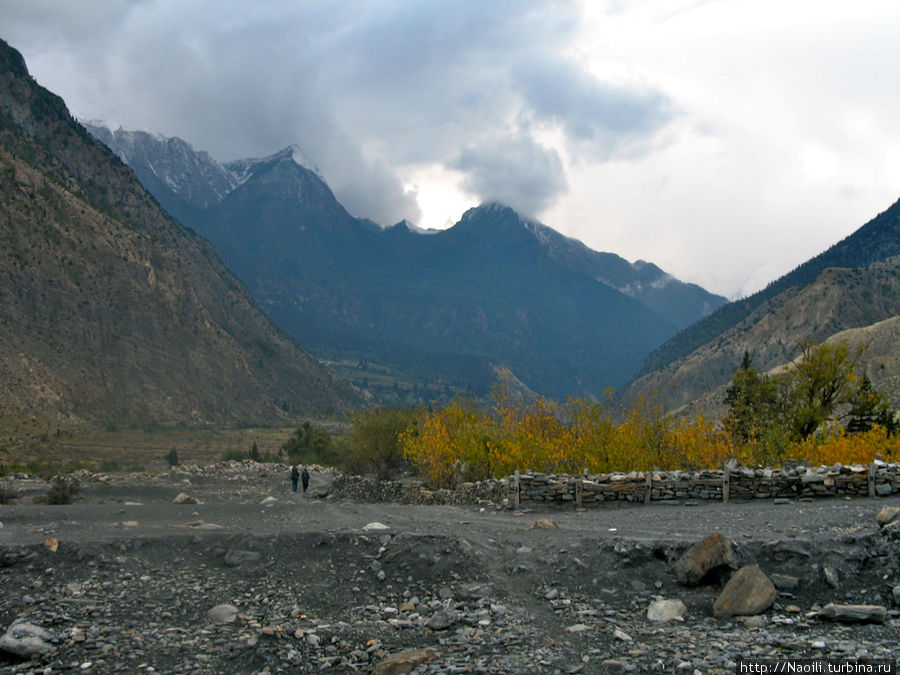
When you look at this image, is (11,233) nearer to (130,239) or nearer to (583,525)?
(130,239)

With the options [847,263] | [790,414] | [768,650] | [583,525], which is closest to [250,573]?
[583,525]

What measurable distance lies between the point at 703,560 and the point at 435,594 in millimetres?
5234

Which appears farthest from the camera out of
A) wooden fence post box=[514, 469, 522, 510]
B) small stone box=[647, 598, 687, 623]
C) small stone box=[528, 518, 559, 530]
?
wooden fence post box=[514, 469, 522, 510]

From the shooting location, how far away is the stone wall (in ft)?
61.9

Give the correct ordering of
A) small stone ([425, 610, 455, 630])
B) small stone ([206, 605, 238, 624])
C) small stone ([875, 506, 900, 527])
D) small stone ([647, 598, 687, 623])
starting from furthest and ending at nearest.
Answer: small stone ([875, 506, 900, 527]) → small stone ([206, 605, 238, 624]) → small stone ([425, 610, 455, 630]) → small stone ([647, 598, 687, 623])

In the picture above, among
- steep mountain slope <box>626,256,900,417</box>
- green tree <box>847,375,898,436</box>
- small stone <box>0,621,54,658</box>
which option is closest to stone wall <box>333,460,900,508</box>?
Answer: small stone <box>0,621,54,658</box>

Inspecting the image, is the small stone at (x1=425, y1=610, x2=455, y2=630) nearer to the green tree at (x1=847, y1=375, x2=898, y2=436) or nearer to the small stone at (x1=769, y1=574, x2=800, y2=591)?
the small stone at (x1=769, y1=574, x2=800, y2=591)

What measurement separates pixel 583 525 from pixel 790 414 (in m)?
21.2

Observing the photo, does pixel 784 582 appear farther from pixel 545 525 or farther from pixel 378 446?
pixel 378 446

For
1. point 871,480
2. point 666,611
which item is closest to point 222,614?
point 666,611

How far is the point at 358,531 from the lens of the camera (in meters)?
15.6

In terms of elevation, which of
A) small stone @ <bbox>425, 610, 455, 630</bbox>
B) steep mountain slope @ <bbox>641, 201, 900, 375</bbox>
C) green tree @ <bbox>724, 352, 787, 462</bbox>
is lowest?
small stone @ <bbox>425, 610, 455, 630</bbox>

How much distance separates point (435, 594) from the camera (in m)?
12.8

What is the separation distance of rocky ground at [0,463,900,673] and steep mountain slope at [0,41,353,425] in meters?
55.1
